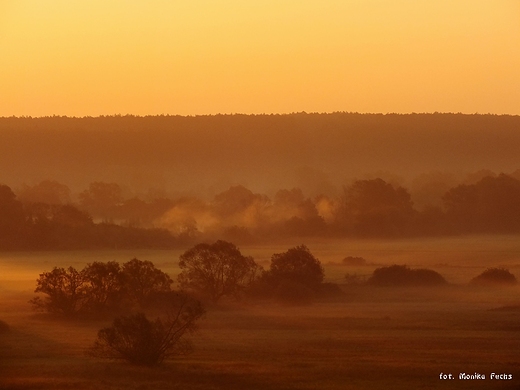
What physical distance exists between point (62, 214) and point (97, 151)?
10714 cm

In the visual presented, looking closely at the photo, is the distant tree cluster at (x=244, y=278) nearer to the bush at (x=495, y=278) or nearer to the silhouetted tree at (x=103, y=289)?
the silhouetted tree at (x=103, y=289)

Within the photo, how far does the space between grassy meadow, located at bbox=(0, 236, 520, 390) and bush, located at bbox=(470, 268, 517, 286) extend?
109cm

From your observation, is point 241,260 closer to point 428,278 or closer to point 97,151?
point 428,278

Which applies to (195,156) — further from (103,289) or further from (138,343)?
(138,343)

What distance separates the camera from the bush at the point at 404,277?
184 feet

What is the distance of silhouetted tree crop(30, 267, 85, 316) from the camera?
45.2m

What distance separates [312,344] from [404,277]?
19.8 metres

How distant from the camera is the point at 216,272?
51.0 meters

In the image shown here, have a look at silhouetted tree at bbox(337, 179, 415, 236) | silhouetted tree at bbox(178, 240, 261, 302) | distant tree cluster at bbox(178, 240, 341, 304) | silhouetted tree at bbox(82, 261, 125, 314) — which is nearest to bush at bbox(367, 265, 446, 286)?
distant tree cluster at bbox(178, 240, 341, 304)

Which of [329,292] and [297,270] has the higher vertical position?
[297,270]

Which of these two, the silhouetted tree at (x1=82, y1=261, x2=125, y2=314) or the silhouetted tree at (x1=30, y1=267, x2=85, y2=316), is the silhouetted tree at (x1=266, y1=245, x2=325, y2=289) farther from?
the silhouetted tree at (x1=30, y1=267, x2=85, y2=316)

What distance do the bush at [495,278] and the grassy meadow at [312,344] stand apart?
3.57ft

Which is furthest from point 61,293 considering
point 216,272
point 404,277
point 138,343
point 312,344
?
point 404,277

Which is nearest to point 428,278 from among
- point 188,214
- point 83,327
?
point 83,327
